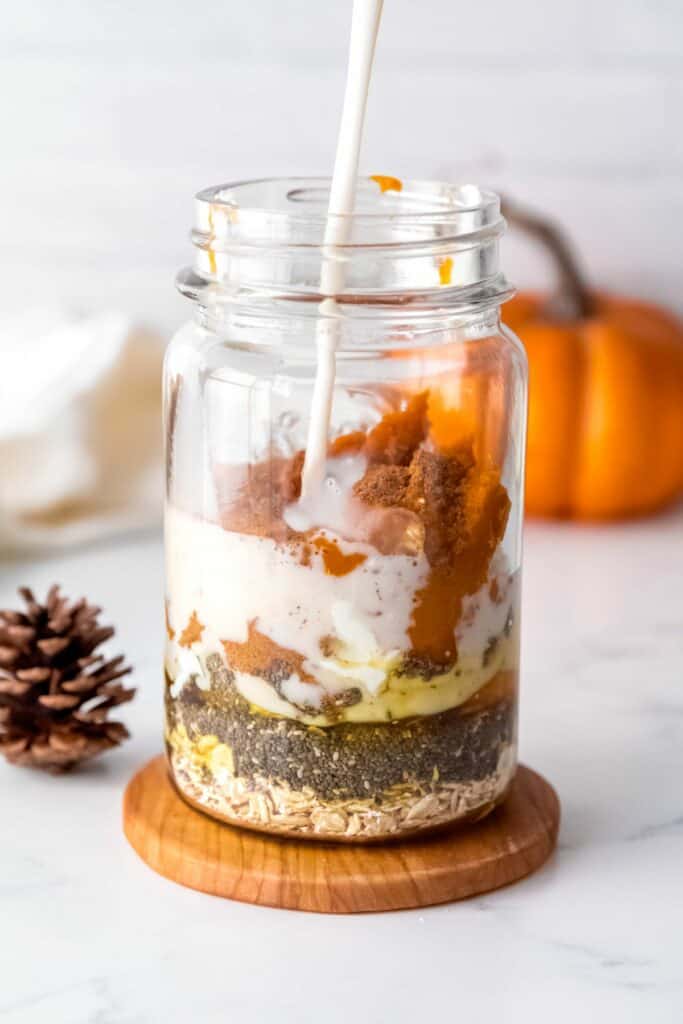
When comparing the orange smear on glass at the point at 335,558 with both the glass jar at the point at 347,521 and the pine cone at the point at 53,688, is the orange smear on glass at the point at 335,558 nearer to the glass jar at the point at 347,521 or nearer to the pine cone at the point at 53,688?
the glass jar at the point at 347,521

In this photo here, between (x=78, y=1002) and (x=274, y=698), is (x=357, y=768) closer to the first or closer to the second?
(x=274, y=698)

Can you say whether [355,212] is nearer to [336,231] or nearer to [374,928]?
[336,231]

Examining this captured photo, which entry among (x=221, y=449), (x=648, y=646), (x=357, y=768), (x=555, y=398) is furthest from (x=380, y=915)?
(x=555, y=398)

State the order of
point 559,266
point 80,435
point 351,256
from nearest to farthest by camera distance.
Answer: point 351,256, point 80,435, point 559,266

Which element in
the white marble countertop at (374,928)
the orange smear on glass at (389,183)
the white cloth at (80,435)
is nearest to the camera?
the white marble countertop at (374,928)

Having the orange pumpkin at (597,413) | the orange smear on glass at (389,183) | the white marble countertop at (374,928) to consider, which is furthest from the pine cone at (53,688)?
the orange pumpkin at (597,413)

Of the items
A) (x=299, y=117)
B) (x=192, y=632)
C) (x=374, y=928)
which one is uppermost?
(x=299, y=117)

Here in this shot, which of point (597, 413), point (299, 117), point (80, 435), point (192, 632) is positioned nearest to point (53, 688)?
point (192, 632)

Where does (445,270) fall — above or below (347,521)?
above
